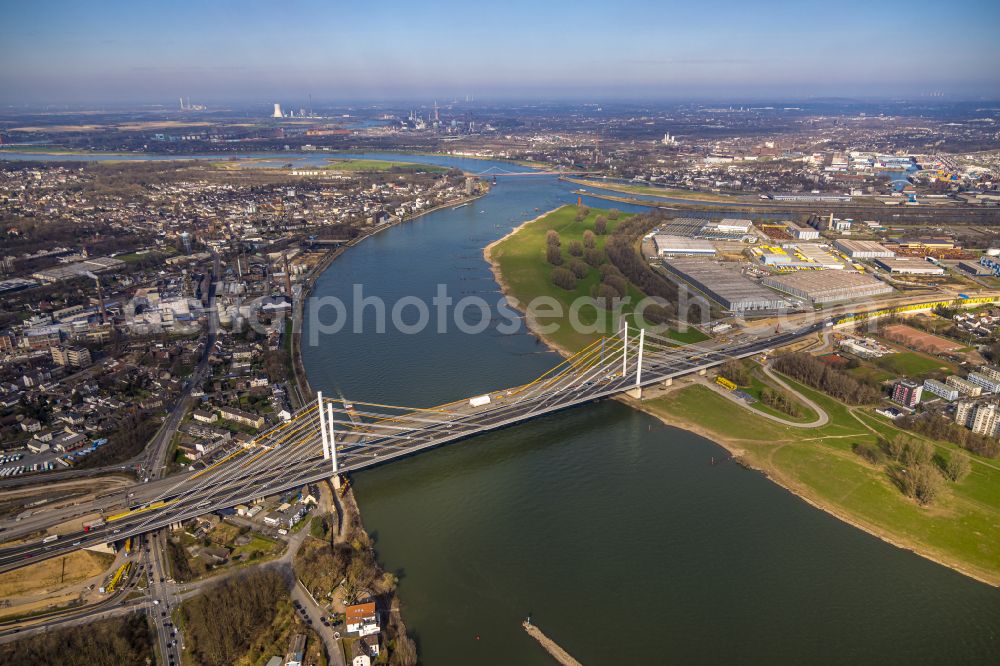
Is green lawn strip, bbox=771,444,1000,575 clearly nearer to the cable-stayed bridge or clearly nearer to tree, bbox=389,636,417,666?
tree, bbox=389,636,417,666

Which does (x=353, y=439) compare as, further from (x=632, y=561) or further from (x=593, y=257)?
(x=593, y=257)

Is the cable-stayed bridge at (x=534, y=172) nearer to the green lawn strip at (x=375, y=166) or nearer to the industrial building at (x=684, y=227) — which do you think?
the green lawn strip at (x=375, y=166)

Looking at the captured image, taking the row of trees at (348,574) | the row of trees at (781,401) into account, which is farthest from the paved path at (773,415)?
the row of trees at (348,574)

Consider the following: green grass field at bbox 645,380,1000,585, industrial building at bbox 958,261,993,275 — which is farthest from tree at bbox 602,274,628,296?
industrial building at bbox 958,261,993,275

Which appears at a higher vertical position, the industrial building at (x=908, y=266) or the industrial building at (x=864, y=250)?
the industrial building at (x=864, y=250)

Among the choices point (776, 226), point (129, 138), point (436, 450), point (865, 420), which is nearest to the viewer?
point (436, 450)

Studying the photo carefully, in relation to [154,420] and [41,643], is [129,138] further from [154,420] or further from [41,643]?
[41,643]

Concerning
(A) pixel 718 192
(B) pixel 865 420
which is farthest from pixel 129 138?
(B) pixel 865 420
